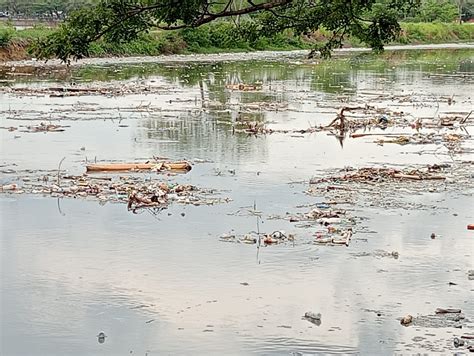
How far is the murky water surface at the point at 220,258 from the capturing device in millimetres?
9336

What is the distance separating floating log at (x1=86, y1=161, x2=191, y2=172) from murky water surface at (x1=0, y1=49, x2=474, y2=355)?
0.35 metres

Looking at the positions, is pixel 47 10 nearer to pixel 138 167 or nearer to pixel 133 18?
pixel 138 167

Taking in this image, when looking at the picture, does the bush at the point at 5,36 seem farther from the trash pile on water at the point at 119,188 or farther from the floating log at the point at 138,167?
the trash pile on water at the point at 119,188

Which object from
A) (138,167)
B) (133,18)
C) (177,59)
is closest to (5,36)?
(177,59)

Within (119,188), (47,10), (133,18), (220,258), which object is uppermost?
(133,18)

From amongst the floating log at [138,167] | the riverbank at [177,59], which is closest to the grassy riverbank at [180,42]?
the riverbank at [177,59]

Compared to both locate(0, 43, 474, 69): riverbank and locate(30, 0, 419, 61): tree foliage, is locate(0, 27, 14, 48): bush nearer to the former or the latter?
locate(0, 43, 474, 69): riverbank

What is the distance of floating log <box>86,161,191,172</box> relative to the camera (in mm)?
17562

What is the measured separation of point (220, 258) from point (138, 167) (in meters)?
5.97

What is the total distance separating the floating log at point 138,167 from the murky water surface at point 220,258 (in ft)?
1.14

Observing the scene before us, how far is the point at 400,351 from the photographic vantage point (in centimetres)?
883

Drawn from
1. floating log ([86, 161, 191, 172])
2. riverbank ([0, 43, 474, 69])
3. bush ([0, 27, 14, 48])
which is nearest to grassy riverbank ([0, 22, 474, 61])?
bush ([0, 27, 14, 48])

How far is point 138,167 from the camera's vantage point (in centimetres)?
1770

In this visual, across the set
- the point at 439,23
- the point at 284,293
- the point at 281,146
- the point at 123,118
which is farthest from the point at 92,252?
the point at 439,23
